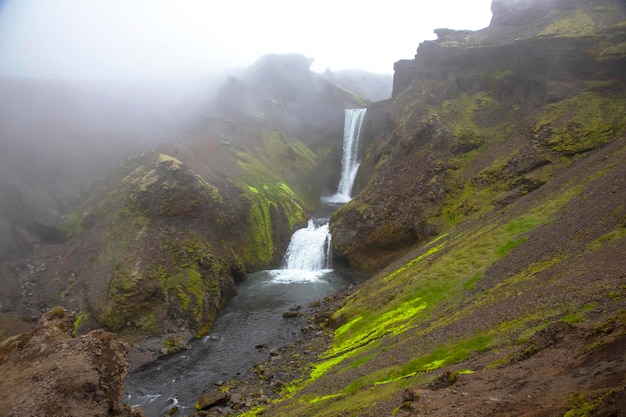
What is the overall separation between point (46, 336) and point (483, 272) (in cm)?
3036

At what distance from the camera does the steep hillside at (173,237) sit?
43.3 meters

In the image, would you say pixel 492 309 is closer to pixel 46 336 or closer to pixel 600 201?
pixel 600 201

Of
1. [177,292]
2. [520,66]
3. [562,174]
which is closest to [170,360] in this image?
[177,292]

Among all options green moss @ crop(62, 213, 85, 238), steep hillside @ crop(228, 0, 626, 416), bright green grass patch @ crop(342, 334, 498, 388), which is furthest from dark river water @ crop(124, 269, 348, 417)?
green moss @ crop(62, 213, 85, 238)

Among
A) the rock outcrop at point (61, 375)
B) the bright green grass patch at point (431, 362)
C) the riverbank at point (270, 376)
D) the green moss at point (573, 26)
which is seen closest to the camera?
the rock outcrop at point (61, 375)

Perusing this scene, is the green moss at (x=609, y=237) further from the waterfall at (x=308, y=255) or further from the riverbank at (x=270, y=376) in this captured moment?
the waterfall at (x=308, y=255)

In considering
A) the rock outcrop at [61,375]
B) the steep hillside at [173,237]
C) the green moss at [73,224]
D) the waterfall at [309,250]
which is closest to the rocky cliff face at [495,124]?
the waterfall at [309,250]

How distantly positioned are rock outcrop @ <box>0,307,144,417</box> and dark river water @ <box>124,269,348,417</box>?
33.4ft

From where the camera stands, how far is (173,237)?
51844 mm

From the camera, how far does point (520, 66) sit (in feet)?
204

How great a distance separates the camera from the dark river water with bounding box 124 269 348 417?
101 feet

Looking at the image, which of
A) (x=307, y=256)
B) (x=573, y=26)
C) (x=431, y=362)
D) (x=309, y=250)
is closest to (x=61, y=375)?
(x=431, y=362)

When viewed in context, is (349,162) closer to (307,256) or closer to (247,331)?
(307,256)

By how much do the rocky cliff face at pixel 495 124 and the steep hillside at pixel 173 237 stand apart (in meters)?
15.5
